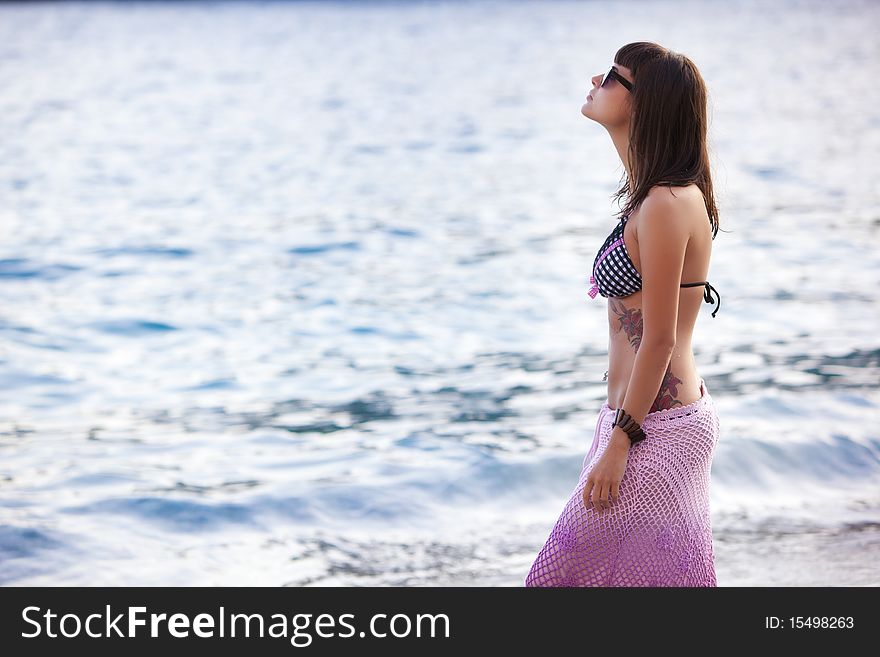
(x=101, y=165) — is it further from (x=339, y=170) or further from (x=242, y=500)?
(x=242, y=500)

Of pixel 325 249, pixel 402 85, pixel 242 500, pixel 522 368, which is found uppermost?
pixel 402 85

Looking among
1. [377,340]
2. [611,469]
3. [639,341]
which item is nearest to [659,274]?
[639,341]

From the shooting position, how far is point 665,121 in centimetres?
310

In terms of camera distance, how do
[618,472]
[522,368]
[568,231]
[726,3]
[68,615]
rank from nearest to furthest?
[618,472]
[68,615]
[522,368]
[568,231]
[726,3]

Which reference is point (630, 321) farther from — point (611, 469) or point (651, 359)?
point (611, 469)

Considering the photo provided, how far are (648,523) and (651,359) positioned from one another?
48cm

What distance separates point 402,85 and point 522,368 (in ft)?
80.7

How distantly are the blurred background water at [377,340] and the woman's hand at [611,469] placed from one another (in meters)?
2.52

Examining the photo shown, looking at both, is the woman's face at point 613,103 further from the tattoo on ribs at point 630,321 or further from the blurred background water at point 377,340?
the blurred background water at point 377,340

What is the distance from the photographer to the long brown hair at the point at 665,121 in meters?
3.08

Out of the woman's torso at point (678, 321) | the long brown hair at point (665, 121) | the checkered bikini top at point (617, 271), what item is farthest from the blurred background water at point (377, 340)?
the long brown hair at point (665, 121)

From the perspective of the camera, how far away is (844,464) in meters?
7.11

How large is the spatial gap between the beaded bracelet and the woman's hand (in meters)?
0.01

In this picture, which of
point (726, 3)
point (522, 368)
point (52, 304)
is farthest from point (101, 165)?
point (726, 3)
